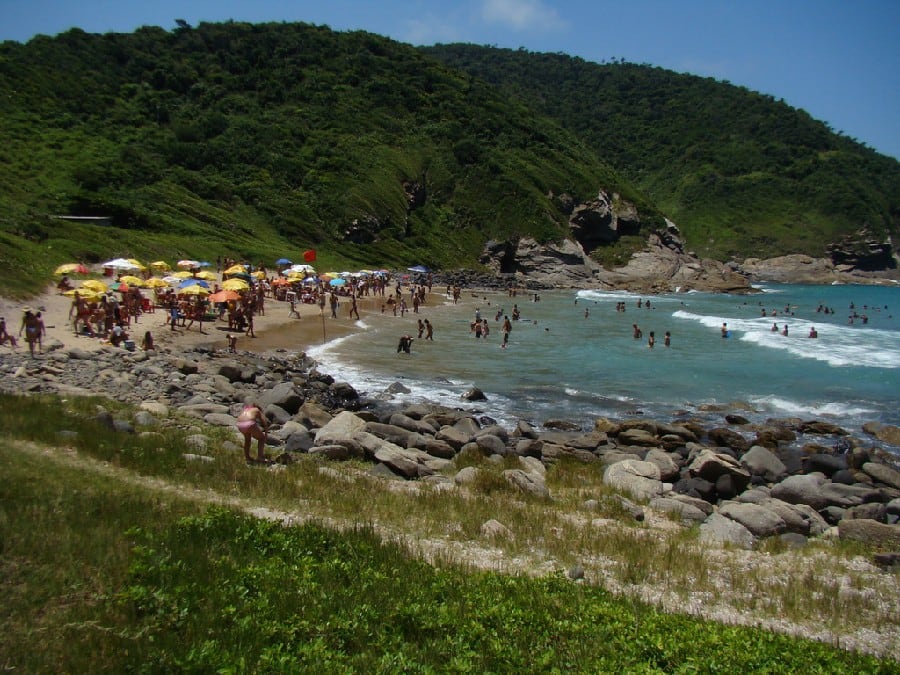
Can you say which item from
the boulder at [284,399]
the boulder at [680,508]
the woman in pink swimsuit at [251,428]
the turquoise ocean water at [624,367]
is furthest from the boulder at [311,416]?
the boulder at [680,508]

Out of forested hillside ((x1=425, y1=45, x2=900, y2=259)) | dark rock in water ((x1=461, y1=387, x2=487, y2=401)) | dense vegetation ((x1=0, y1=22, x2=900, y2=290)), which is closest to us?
dark rock in water ((x1=461, y1=387, x2=487, y2=401))

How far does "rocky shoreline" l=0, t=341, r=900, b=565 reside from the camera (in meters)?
11.7

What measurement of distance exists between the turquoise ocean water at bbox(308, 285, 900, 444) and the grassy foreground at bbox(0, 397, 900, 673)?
45.6ft

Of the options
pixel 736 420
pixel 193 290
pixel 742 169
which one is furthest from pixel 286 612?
pixel 742 169

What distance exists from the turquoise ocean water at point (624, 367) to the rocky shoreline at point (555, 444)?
2.04 meters

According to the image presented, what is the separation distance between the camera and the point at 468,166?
100188 millimetres

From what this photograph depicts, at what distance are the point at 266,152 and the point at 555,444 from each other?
74.5 metres

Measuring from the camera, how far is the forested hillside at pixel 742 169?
477ft

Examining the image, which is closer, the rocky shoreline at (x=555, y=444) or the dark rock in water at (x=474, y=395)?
the rocky shoreline at (x=555, y=444)

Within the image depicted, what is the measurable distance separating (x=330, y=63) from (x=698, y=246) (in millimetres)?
86505

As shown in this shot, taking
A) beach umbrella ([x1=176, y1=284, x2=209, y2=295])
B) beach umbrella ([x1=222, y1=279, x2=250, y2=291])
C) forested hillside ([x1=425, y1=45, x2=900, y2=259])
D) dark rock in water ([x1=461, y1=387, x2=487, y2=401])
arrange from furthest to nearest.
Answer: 1. forested hillside ([x1=425, y1=45, x2=900, y2=259])
2. beach umbrella ([x1=222, y1=279, x2=250, y2=291])
3. beach umbrella ([x1=176, y1=284, x2=209, y2=295])
4. dark rock in water ([x1=461, y1=387, x2=487, y2=401])

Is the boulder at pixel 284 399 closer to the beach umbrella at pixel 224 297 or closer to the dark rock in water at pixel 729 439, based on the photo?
the dark rock in water at pixel 729 439

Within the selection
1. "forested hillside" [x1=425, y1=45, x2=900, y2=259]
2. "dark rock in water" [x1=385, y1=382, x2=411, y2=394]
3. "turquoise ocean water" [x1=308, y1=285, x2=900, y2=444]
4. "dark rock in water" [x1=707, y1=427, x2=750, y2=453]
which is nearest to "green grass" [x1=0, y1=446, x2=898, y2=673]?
"dark rock in water" [x1=707, y1=427, x2=750, y2=453]

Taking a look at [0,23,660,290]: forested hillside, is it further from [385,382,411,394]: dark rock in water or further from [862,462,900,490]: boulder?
[862,462,900,490]: boulder
